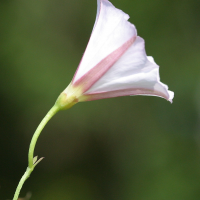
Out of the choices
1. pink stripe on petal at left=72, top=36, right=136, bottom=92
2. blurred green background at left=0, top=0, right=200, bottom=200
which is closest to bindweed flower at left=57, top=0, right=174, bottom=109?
pink stripe on petal at left=72, top=36, right=136, bottom=92

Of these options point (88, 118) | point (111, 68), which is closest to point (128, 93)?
point (111, 68)

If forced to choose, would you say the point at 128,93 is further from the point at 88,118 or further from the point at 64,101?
the point at 88,118

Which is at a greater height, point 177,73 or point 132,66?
point 132,66

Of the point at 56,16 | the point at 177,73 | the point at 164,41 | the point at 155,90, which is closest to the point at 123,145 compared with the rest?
the point at 177,73

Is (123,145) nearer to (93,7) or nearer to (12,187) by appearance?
(12,187)

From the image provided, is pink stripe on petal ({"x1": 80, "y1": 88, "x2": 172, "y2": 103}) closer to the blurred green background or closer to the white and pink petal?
the white and pink petal

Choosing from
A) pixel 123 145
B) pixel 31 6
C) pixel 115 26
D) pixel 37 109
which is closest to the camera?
pixel 115 26
